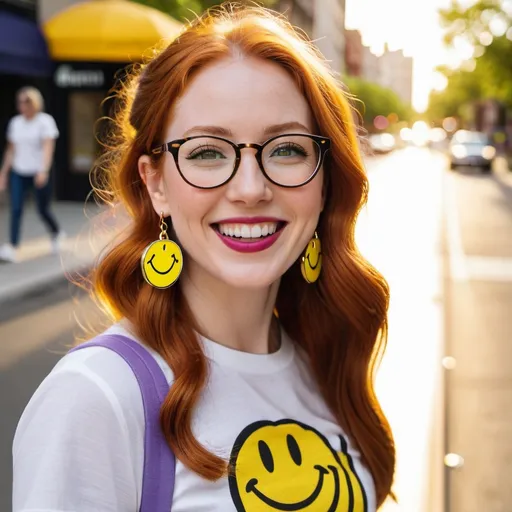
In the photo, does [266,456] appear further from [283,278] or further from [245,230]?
[283,278]

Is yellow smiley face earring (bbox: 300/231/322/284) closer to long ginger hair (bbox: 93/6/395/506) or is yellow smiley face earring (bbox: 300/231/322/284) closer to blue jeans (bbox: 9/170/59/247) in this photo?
long ginger hair (bbox: 93/6/395/506)

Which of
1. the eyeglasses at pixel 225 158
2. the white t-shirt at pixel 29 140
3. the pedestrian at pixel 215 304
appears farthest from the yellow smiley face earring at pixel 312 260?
the white t-shirt at pixel 29 140

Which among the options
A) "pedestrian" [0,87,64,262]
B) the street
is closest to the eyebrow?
the street

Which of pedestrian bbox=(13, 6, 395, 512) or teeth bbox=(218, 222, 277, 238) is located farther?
teeth bbox=(218, 222, 277, 238)

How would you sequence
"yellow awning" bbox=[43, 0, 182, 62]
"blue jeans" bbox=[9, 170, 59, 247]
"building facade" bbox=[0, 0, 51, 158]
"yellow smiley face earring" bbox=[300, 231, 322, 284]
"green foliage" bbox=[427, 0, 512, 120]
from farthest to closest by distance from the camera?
"green foliage" bbox=[427, 0, 512, 120], "yellow awning" bbox=[43, 0, 182, 62], "building facade" bbox=[0, 0, 51, 158], "blue jeans" bbox=[9, 170, 59, 247], "yellow smiley face earring" bbox=[300, 231, 322, 284]

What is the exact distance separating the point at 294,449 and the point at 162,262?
1.52 ft

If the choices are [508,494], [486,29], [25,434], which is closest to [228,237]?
[25,434]

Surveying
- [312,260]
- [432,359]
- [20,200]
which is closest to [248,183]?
[312,260]

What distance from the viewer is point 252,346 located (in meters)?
1.78

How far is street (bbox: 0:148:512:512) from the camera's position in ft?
12.3

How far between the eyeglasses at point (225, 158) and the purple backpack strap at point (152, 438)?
360 millimetres

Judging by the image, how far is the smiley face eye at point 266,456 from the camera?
1542mm

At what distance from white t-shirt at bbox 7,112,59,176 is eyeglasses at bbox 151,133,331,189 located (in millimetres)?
8731

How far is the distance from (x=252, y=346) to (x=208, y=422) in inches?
11.6
